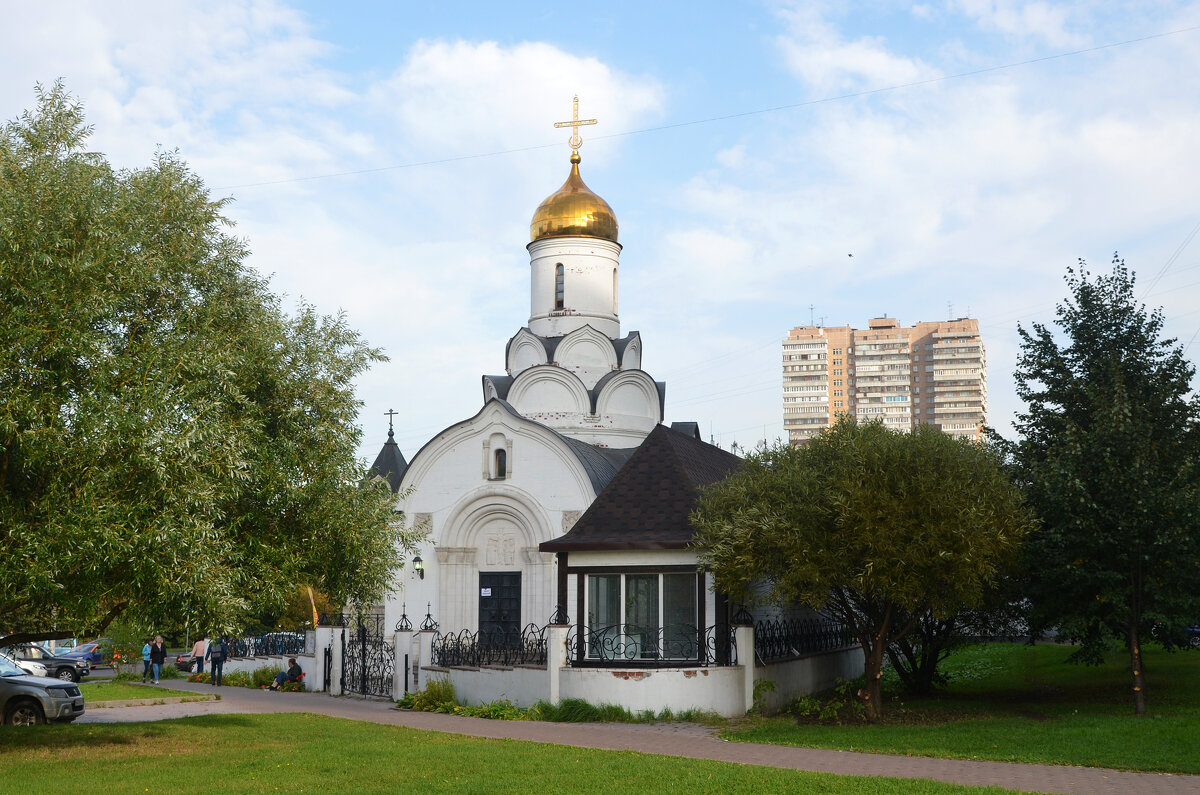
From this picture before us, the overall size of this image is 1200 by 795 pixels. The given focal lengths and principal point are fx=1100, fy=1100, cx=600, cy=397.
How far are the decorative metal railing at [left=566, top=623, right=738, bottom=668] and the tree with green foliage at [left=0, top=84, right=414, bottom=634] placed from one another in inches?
204

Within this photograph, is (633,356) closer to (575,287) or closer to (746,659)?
(575,287)

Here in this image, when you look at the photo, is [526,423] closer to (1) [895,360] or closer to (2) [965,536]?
(2) [965,536]

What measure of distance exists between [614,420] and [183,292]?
17514 mm

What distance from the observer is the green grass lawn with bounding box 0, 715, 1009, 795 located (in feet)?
37.2

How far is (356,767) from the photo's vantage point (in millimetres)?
12766

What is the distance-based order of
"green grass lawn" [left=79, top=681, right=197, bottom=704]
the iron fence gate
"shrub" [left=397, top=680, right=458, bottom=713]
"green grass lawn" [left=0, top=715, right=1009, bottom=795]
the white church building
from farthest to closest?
"green grass lawn" [left=79, top=681, right=197, bottom=704] < the iron fence gate < "shrub" [left=397, top=680, right=458, bottom=713] < the white church building < "green grass lawn" [left=0, top=715, right=1009, bottom=795]

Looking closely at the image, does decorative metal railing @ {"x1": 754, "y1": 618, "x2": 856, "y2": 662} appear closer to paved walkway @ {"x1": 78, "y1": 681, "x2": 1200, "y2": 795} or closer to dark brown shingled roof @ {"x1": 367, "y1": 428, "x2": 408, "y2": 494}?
paved walkway @ {"x1": 78, "y1": 681, "x2": 1200, "y2": 795}

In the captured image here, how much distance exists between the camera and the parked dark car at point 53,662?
32.9 meters

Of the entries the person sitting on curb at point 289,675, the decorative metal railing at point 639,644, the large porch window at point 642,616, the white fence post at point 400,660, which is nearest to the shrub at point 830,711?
the decorative metal railing at point 639,644

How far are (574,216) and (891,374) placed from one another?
3475 inches

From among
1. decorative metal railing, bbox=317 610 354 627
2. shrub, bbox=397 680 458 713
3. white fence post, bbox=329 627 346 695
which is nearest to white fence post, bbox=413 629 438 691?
shrub, bbox=397 680 458 713

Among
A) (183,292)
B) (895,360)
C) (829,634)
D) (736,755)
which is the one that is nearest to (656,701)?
(736,755)

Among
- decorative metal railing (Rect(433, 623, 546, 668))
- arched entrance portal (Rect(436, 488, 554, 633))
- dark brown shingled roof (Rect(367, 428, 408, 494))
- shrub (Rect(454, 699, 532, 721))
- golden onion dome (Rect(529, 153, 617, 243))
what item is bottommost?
shrub (Rect(454, 699, 532, 721))

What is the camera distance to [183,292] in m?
14.5
